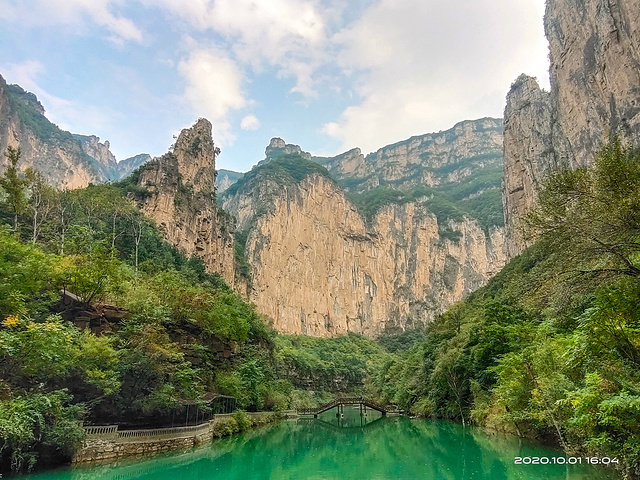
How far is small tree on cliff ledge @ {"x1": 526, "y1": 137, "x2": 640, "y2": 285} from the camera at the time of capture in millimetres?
9188

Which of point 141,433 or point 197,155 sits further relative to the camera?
point 197,155

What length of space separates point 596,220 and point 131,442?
15.4 metres

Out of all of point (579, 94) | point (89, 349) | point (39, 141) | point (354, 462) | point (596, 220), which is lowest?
point (354, 462)

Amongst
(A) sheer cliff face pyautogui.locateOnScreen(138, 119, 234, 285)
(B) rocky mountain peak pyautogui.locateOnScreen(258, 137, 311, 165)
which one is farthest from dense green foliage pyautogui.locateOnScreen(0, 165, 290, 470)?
(B) rocky mountain peak pyautogui.locateOnScreen(258, 137, 311, 165)

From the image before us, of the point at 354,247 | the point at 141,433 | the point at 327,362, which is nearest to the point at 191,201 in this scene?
the point at 327,362

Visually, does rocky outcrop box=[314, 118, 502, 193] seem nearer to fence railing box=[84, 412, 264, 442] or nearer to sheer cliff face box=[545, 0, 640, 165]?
sheer cliff face box=[545, 0, 640, 165]

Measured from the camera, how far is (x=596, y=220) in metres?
9.36

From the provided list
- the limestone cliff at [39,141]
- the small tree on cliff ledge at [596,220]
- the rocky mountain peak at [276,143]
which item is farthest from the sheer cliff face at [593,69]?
the rocky mountain peak at [276,143]

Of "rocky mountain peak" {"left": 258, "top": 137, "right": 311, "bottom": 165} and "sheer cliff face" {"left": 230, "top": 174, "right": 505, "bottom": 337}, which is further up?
"rocky mountain peak" {"left": 258, "top": 137, "right": 311, "bottom": 165}

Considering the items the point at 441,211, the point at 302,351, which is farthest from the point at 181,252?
the point at 441,211

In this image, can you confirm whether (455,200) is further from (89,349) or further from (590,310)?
(590,310)

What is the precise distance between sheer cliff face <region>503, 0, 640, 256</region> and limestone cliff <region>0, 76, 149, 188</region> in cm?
6201

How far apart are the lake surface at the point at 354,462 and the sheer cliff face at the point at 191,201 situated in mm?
→ 30454

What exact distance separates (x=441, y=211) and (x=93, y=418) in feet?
359
